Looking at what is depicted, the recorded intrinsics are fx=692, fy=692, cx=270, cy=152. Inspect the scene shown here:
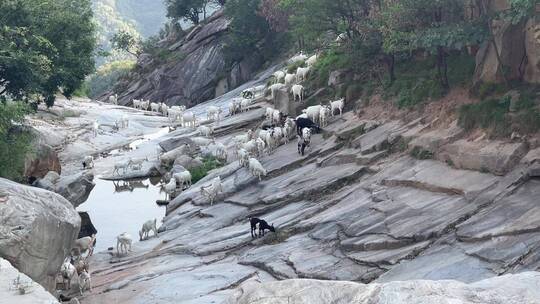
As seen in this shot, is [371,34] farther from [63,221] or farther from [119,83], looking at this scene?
[119,83]

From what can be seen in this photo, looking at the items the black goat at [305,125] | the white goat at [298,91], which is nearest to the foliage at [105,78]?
the white goat at [298,91]

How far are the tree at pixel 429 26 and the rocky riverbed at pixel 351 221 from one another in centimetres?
243

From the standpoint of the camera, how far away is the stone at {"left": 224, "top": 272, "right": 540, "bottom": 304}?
21.8 ft

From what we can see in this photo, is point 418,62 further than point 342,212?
Yes

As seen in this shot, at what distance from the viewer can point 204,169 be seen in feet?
102

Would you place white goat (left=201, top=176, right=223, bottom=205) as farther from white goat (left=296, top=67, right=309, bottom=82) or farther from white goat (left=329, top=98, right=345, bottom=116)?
white goat (left=296, top=67, right=309, bottom=82)

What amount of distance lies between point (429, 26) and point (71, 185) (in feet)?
54.0

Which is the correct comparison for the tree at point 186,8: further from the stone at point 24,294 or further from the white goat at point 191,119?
the stone at point 24,294

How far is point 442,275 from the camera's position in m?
13.2

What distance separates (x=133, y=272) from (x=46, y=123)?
2499 cm

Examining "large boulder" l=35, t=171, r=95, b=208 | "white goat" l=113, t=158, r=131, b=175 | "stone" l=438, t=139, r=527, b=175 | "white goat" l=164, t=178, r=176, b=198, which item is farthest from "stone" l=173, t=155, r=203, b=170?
"stone" l=438, t=139, r=527, b=175

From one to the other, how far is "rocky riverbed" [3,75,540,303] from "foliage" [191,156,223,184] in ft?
11.6

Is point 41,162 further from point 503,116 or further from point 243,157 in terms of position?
point 503,116

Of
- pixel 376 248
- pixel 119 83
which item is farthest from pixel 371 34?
pixel 119 83
